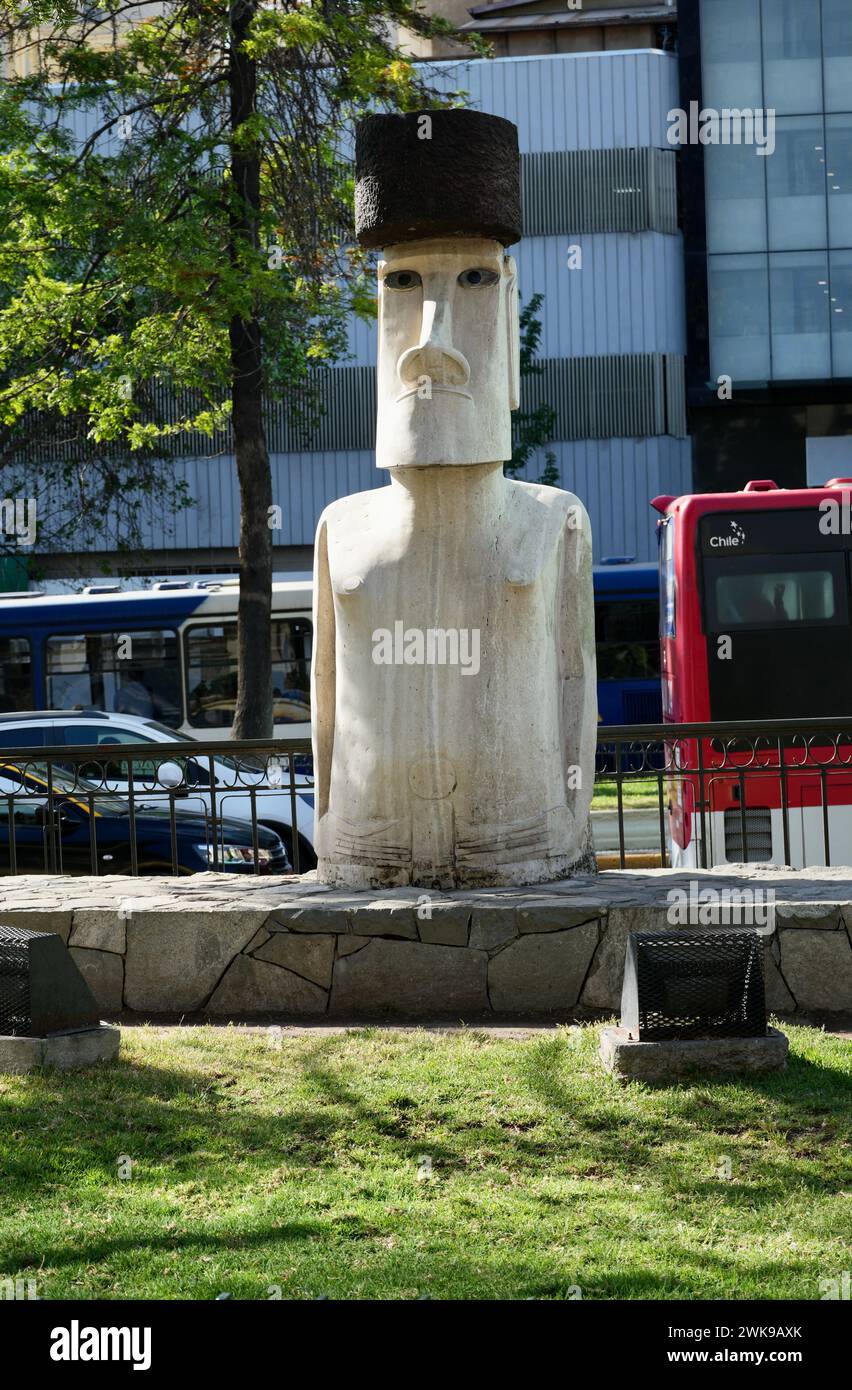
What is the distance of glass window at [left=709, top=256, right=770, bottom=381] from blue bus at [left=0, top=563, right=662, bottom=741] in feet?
46.0

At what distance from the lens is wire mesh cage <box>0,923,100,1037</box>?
6.12 m

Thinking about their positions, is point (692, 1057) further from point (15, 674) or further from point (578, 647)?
point (15, 674)

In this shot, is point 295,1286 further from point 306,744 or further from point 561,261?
point 561,261

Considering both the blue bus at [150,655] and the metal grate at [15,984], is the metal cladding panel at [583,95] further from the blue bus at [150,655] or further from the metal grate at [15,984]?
the metal grate at [15,984]

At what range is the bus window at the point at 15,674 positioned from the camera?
20109 millimetres

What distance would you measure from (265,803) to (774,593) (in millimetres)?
5026

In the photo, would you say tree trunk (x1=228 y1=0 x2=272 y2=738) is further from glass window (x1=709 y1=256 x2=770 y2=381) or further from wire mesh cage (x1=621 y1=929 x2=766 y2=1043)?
glass window (x1=709 y1=256 x2=770 y2=381)

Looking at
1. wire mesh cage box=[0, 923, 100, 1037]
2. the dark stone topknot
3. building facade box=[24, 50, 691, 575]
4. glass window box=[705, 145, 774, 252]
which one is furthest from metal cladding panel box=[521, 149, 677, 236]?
wire mesh cage box=[0, 923, 100, 1037]

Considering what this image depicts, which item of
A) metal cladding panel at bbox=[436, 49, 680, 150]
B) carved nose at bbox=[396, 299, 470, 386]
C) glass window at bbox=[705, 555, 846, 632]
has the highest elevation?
metal cladding panel at bbox=[436, 49, 680, 150]

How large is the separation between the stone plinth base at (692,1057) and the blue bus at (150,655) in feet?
46.2

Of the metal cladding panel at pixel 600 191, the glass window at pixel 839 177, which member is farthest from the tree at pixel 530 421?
the glass window at pixel 839 177

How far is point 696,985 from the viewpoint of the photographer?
591cm

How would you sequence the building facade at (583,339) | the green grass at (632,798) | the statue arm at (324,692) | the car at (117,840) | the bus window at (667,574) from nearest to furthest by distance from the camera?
1. the statue arm at (324,692)
2. the car at (117,840)
3. the bus window at (667,574)
4. the green grass at (632,798)
5. the building facade at (583,339)

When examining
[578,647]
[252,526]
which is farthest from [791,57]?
[578,647]
